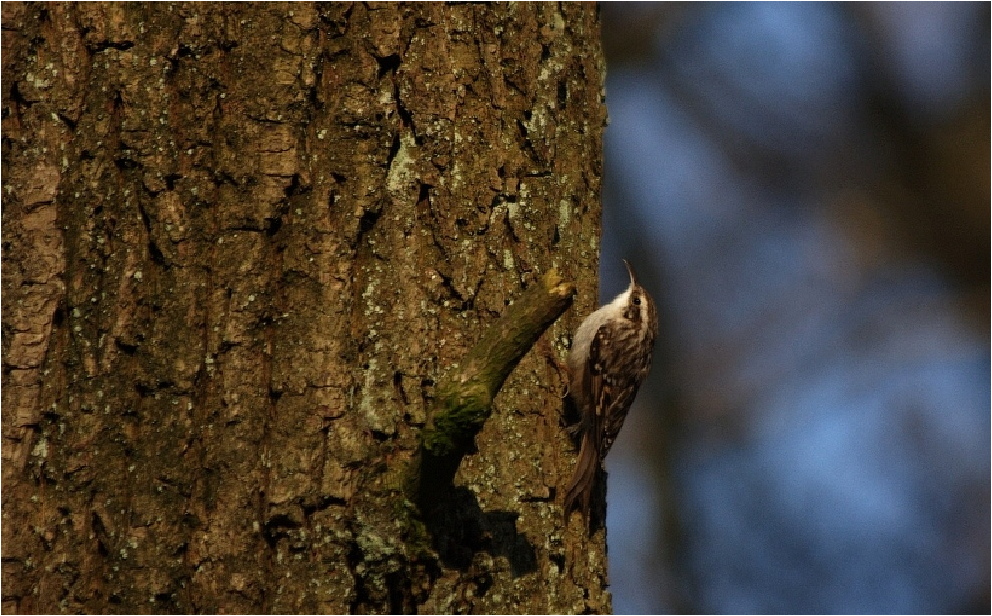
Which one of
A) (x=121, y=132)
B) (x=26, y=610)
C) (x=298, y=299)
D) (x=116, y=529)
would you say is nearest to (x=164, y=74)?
(x=121, y=132)

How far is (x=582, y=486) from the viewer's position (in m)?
2.35

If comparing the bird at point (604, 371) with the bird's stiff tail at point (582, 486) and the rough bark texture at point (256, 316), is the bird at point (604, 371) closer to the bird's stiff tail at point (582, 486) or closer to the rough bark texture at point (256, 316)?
the bird's stiff tail at point (582, 486)

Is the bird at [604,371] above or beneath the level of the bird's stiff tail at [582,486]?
above

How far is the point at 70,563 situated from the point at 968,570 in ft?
21.5

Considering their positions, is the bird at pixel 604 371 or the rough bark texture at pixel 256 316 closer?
the rough bark texture at pixel 256 316

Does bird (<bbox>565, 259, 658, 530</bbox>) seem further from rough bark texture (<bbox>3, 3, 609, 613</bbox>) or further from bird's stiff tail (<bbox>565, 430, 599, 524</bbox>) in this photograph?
rough bark texture (<bbox>3, 3, 609, 613</bbox>)

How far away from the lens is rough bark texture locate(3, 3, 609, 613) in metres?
2.00

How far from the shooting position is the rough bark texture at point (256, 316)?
2002 mm

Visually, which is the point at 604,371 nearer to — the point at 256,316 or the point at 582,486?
the point at 582,486

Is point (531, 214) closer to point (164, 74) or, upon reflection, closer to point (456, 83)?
point (456, 83)

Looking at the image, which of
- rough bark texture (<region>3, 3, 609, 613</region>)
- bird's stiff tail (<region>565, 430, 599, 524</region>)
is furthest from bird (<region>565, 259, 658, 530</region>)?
rough bark texture (<region>3, 3, 609, 613</region>)

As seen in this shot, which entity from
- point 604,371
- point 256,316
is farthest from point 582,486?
point 604,371

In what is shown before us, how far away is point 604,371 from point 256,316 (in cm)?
170

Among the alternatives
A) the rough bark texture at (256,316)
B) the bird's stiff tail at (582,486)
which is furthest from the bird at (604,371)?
the rough bark texture at (256,316)
